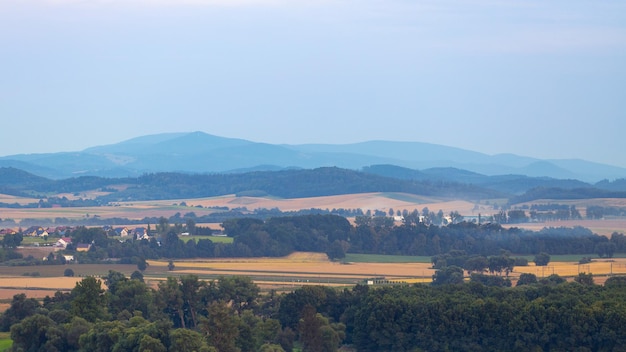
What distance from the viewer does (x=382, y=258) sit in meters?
90.3

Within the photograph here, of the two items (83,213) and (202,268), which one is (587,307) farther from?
(83,213)

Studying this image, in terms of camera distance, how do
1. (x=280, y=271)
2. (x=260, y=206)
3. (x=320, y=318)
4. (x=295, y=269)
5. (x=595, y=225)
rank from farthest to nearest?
(x=260, y=206) → (x=595, y=225) → (x=295, y=269) → (x=280, y=271) → (x=320, y=318)

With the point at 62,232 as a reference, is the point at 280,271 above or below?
below

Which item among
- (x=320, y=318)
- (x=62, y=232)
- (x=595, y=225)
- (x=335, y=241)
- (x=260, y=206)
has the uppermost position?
(x=260, y=206)

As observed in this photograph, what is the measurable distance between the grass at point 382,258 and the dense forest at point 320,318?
29420mm

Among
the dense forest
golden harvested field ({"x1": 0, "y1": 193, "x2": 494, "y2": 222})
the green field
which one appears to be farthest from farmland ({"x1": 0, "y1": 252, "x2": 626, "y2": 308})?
golden harvested field ({"x1": 0, "y1": 193, "x2": 494, "y2": 222})

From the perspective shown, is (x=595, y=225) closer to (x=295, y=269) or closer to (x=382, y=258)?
(x=382, y=258)

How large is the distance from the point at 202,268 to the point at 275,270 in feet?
16.7

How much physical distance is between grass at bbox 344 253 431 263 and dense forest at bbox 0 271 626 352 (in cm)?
2942

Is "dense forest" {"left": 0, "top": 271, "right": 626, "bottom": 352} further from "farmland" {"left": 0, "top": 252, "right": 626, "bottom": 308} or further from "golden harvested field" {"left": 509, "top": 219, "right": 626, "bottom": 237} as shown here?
"golden harvested field" {"left": 509, "top": 219, "right": 626, "bottom": 237}

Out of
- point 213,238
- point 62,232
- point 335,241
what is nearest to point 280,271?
point 335,241

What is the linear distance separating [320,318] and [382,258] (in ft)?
135

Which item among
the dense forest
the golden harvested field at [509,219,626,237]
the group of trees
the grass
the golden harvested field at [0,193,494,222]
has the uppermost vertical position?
the golden harvested field at [0,193,494,222]

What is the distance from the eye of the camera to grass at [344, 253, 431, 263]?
87.6 m
